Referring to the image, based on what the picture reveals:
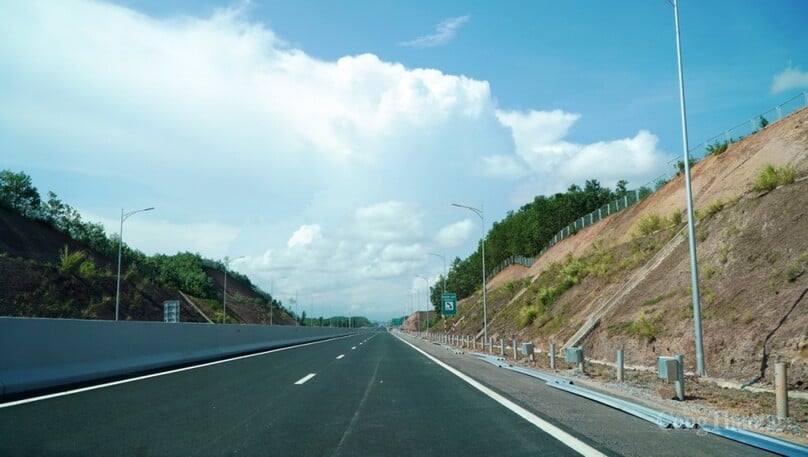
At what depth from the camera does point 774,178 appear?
2272cm

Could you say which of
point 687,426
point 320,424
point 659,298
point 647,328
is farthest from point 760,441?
point 659,298

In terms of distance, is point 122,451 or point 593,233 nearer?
point 122,451

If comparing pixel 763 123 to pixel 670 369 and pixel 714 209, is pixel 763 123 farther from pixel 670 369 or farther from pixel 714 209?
pixel 670 369

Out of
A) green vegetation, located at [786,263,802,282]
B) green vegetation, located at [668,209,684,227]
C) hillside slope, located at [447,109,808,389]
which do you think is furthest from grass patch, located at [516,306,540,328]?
green vegetation, located at [786,263,802,282]

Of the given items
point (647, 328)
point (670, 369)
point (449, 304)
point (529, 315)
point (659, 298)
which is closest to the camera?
point (670, 369)

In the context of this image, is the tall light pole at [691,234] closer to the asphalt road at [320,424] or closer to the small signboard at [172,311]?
the asphalt road at [320,424]

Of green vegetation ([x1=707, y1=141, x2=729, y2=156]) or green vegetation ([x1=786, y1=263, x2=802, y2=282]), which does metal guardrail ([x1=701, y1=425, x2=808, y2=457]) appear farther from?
green vegetation ([x1=707, y1=141, x2=729, y2=156])

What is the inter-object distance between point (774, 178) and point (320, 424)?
68.8ft

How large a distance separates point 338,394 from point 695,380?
8431 millimetres

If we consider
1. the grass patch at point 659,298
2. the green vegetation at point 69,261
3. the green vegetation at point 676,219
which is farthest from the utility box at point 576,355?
the green vegetation at point 69,261

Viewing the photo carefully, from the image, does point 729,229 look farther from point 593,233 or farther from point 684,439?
point 593,233

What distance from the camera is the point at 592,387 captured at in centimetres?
1358

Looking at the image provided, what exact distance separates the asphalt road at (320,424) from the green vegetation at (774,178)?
598 inches

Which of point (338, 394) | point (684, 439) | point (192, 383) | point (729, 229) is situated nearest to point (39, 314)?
point (192, 383)
